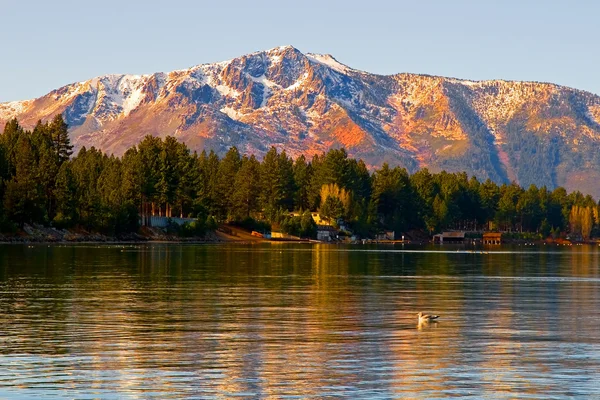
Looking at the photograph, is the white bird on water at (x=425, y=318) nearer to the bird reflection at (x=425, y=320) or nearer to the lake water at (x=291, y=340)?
the bird reflection at (x=425, y=320)

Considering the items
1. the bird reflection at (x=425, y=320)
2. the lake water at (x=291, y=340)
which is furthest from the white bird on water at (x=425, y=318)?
the lake water at (x=291, y=340)

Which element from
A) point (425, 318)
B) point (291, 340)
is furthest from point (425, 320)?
point (291, 340)

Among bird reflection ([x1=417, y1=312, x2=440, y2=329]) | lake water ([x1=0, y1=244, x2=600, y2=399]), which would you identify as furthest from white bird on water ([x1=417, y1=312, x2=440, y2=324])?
lake water ([x1=0, y1=244, x2=600, y2=399])

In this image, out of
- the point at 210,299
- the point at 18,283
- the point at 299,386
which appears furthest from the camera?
the point at 18,283

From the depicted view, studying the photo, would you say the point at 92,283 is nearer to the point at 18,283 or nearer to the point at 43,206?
the point at 18,283

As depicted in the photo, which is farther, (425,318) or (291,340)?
(425,318)

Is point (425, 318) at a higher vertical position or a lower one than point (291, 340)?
higher

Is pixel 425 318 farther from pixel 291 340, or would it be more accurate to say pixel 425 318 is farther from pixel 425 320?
pixel 291 340

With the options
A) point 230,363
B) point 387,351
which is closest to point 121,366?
point 230,363

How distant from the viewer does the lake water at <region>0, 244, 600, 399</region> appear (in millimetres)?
33219

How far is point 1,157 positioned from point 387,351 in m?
163

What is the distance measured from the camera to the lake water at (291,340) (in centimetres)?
3322

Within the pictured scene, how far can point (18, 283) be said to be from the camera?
248 ft

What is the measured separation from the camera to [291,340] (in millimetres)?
43781
